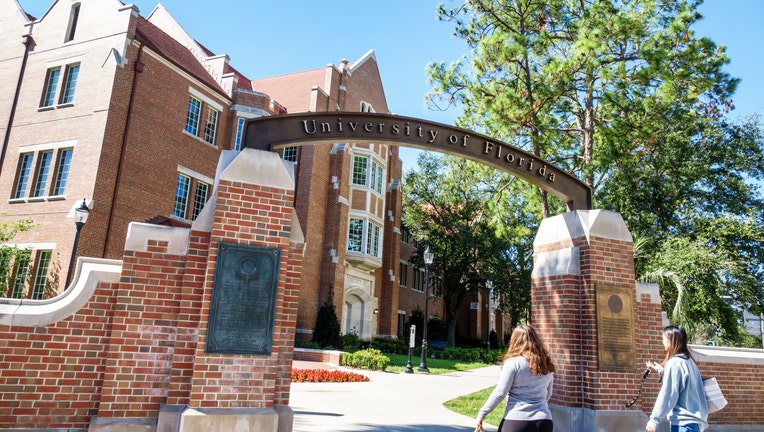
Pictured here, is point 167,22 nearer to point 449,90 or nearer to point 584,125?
point 449,90

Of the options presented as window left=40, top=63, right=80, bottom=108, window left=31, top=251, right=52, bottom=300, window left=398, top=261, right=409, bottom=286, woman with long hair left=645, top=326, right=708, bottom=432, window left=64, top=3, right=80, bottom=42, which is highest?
window left=64, top=3, right=80, bottom=42

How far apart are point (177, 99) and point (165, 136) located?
180 cm

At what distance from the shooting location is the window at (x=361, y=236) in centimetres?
2869

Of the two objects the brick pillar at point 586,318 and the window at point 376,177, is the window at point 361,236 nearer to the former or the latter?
the window at point 376,177

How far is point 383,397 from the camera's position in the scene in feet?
36.0

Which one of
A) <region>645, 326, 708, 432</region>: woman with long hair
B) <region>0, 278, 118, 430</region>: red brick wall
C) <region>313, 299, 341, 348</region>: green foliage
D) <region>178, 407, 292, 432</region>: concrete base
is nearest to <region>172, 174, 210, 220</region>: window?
<region>313, 299, 341, 348</region>: green foliage

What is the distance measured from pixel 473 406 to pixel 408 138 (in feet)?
19.8

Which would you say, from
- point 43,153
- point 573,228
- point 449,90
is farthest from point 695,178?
point 43,153

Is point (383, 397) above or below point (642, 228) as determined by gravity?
below

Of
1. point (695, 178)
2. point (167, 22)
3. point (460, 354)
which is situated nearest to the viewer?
point (695, 178)

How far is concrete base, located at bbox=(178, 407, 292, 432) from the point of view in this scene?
5073 millimetres

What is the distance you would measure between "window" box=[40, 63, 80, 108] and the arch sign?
16.6 meters

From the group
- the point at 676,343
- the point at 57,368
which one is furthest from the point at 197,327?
the point at 676,343

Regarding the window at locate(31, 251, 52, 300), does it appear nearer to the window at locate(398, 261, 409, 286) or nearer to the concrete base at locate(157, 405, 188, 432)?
the concrete base at locate(157, 405, 188, 432)
